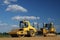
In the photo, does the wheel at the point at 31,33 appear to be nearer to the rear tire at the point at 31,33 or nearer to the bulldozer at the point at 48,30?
the rear tire at the point at 31,33

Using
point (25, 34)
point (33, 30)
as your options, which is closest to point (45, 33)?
point (33, 30)

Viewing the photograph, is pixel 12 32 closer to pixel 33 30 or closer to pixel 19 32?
pixel 19 32

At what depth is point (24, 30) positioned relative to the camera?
27.7 metres

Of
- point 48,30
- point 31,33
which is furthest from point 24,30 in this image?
point 48,30

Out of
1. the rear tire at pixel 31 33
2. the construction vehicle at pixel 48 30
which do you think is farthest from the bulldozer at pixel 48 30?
the rear tire at pixel 31 33

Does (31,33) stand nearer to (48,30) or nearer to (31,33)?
(31,33)

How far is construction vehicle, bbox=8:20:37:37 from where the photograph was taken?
27.2 meters

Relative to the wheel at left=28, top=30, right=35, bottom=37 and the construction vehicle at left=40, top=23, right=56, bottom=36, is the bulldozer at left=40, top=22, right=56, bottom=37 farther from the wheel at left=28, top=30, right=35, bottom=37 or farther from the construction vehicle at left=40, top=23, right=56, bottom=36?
the wheel at left=28, top=30, right=35, bottom=37

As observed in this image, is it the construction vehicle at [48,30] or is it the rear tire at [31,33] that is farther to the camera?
the construction vehicle at [48,30]

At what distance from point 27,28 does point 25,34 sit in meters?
A: 1.04

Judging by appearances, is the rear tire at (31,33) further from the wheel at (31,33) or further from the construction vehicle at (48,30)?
the construction vehicle at (48,30)

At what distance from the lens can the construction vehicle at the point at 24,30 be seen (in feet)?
89.2

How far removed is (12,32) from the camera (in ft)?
90.1

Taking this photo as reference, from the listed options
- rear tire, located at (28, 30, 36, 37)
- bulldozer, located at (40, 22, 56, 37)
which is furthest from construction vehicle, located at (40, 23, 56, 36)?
rear tire, located at (28, 30, 36, 37)
